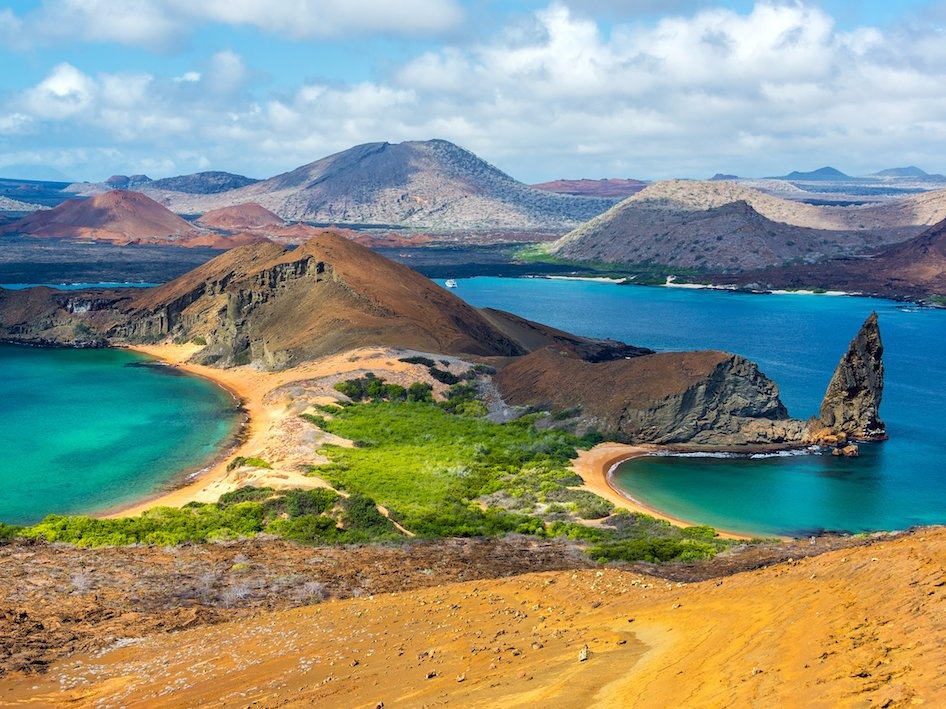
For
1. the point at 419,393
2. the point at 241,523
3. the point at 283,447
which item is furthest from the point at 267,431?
the point at 241,523

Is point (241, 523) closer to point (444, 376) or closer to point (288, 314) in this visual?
point (444, 376)

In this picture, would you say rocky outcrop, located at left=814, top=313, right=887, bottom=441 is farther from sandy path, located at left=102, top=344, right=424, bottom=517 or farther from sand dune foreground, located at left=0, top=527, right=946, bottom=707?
sand dune foreground, located at left=0, top=527, right=946, bottom=707

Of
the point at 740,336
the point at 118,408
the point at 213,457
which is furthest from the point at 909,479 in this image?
the point at 740,336

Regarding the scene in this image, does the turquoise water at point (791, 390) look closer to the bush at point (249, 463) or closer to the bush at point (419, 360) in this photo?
the bush at point (249, 463)

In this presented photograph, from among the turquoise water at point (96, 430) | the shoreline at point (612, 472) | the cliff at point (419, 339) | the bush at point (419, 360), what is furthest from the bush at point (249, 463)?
the bush at point (419, 360)

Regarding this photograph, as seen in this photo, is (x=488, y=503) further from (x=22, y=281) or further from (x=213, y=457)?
(x=22, y=281)
